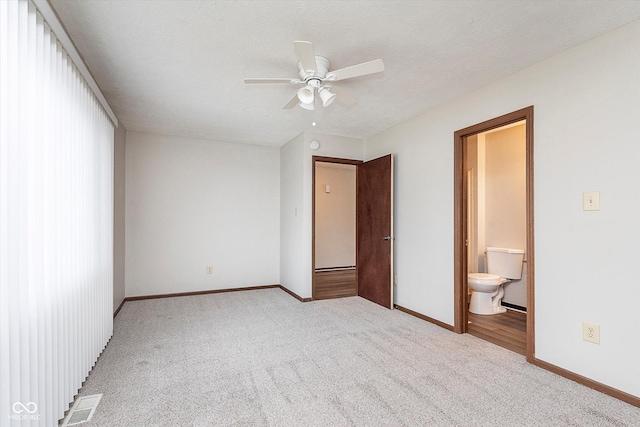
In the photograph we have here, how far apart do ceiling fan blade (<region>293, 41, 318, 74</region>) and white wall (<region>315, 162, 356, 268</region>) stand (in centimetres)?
504

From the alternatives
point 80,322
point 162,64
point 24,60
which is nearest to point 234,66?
point 162,64

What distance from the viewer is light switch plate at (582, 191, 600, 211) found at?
7.10 ft

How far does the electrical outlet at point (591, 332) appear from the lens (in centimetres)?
215

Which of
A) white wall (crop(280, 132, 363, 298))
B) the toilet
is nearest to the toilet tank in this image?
the toilet

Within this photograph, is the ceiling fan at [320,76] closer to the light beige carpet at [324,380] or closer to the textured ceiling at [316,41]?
the textured ceiling at [316,41]

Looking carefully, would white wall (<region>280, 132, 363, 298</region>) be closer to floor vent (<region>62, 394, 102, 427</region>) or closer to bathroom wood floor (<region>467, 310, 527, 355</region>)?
bathroom wood floor (<region>467, 310, 527, 355</region>)

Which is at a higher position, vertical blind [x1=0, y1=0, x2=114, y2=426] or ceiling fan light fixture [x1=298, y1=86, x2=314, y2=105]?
ceiling fan light fixture [x1=298, y1=86, x2=314, y2=105]

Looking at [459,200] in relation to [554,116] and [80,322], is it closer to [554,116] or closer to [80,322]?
[554,116]

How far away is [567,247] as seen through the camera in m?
2.32

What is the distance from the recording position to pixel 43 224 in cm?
172

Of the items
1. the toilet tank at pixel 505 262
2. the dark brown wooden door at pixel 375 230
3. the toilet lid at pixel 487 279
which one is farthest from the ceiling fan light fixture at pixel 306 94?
the toilet tank at pixel 505 262

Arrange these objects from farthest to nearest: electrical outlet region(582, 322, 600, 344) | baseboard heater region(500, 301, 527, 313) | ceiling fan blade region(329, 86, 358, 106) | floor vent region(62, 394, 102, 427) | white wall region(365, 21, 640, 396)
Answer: baseboard heater region(500, 301, 527, 313)
ceiling fan blade region(329, 86, 358, 106)
electrical outlet region(582, 322, 600, 344)
white wall region(365, 21, 640, 396)
floor vent region(62, 394, 102, 427)

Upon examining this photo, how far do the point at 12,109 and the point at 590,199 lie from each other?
3.36m

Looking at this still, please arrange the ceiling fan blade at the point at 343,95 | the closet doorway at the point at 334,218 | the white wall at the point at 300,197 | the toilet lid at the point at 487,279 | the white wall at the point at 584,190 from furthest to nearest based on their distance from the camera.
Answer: the closet doorway at the point at 334,218 → the white wall at the point at 300,197 → the toilet lid at the point at 487,279 → the ceiling fan blade at the point at 343,95 → the white wall at the point at 584,190
